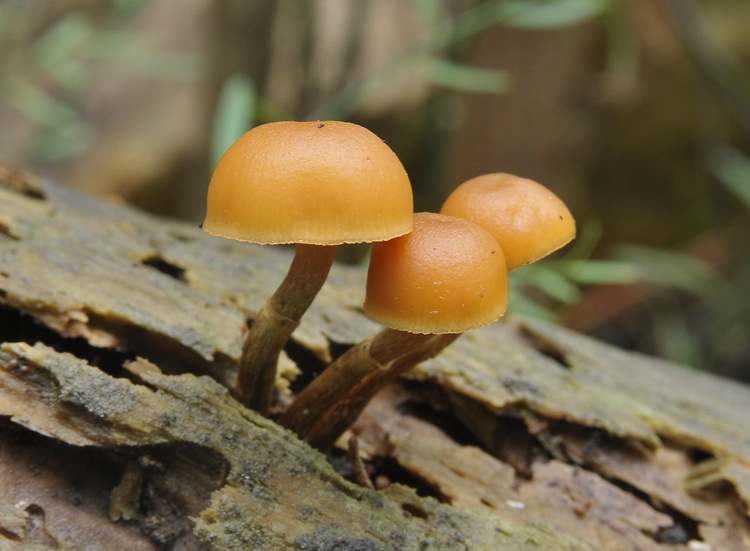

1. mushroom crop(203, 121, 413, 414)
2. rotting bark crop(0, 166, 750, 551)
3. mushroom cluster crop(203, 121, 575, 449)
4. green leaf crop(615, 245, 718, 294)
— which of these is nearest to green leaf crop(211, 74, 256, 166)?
rotting bark crop(0, 166, 750, 551)

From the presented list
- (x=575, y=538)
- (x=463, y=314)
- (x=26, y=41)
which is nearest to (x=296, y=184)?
(x=463, y=314)

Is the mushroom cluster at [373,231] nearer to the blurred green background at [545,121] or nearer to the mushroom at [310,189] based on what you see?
the mushroom at [310,189]

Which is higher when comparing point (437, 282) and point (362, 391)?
point (437, 282)

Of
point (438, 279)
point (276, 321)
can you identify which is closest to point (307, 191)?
point (438, 279)

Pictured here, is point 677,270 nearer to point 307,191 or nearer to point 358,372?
point 358,372

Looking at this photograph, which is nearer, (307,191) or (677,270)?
(307,191)

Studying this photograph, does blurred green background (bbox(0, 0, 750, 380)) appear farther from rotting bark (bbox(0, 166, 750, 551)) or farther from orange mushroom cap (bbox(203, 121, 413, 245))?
orange mushroom cap (bbox(203, 121, 413, 245))
